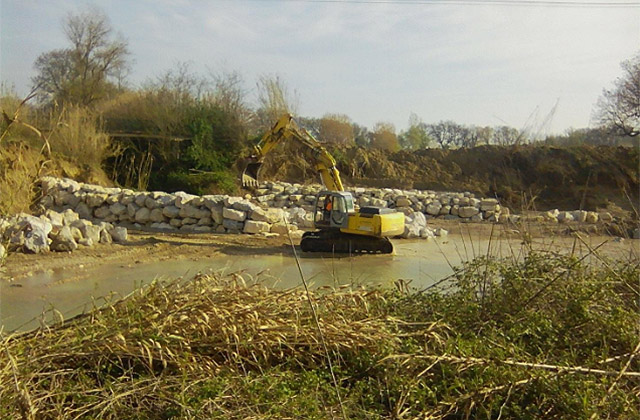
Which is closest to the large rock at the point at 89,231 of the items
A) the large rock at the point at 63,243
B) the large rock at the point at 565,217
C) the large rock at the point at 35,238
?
the large rock at the point at 63,243

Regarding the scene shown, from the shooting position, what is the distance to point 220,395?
299 centimetres

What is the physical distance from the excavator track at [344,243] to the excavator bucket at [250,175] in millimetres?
2931

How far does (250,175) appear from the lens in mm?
16078

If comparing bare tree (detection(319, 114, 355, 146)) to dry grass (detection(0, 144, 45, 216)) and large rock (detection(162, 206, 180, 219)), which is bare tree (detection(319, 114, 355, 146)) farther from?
dry grass (detection(0, 144, 45, 216))

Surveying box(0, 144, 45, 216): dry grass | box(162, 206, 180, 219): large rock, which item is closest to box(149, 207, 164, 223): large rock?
box(162, 206, 180, 219): large rock

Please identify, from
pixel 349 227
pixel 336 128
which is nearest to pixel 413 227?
pixel 349 227

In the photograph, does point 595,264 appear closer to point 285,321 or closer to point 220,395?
point 285,321

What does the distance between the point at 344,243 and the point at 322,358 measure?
10100 mm

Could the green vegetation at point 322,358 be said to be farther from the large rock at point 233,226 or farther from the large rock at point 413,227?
the large rock at point 413,227

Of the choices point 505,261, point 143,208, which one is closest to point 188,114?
point 143,208

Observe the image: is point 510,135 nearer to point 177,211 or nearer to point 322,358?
point 322,358

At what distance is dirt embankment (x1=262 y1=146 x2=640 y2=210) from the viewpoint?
29.1 meters

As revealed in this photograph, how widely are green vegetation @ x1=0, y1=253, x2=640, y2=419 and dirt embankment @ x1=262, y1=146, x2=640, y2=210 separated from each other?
24.8 metres

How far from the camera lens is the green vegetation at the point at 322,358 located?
3.00 meters
